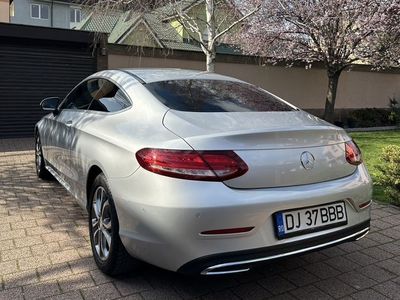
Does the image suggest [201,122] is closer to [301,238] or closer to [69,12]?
[301,238]

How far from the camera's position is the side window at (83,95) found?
426 centimetres

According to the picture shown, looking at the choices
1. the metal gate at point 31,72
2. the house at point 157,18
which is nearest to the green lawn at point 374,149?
the house at point 157,18

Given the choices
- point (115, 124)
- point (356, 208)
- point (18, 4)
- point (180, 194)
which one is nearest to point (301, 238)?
point (356, 208)

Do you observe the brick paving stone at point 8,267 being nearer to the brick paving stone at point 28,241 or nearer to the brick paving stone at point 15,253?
the brick paving stone at point 15,253

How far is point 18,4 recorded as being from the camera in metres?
44.6

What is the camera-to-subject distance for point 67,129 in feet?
14.2

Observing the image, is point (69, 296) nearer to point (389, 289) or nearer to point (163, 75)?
point (163, 75)

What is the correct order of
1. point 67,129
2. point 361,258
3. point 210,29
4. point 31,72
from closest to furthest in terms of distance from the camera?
point 361,258 < point 67,129 < point 210,29 < point 31,72

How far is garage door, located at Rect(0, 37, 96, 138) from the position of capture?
1112 cm

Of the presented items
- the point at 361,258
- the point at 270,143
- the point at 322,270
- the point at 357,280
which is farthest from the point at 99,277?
the point at 361,258

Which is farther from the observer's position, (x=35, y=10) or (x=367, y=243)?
(x=35, y=10)

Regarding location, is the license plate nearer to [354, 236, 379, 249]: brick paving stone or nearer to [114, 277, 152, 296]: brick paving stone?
[114, 277, 152, 296]: brick paving stone

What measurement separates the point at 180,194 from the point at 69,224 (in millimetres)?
2236

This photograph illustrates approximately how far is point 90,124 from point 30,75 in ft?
28.1
